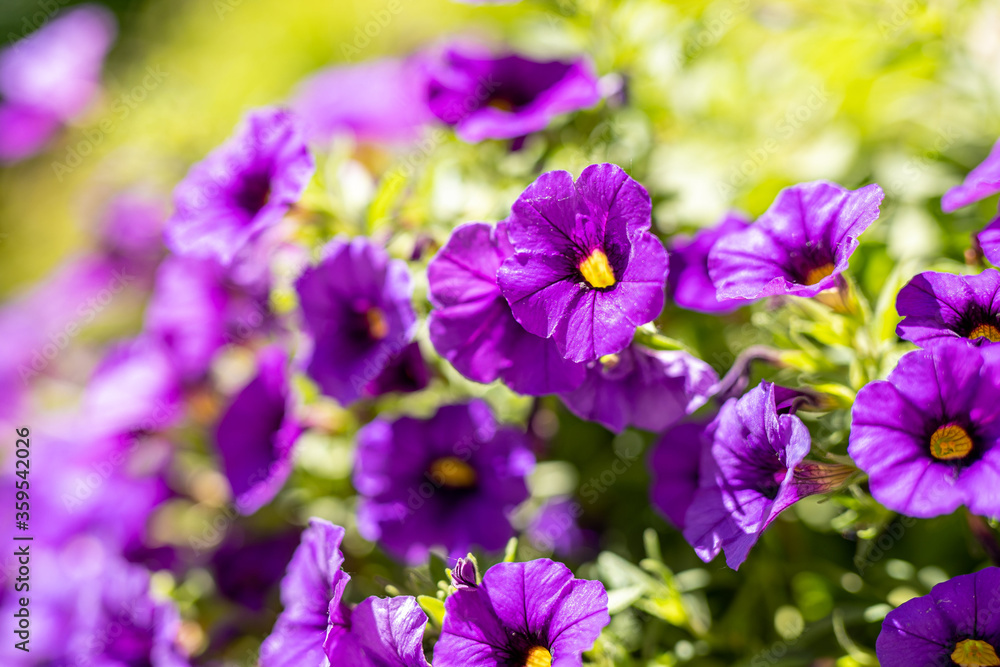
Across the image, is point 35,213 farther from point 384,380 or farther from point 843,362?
point 843,362

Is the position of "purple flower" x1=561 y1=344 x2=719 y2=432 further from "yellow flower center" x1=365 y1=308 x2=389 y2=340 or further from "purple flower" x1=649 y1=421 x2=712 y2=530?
"yellow flower center" x1=365 y1=308 x2=389 y2=340

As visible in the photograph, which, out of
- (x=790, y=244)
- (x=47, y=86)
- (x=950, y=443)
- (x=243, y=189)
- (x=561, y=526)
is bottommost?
(x=561, y=526)

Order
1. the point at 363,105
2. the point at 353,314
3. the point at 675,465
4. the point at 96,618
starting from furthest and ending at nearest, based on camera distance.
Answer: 1. the point at 363,105
2. the point at 96,618
3. the point at 353,314
4. the point at 675,465

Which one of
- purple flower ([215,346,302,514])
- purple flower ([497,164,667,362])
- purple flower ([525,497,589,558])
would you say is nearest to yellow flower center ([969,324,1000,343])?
purple flower ([497,164,667,362])

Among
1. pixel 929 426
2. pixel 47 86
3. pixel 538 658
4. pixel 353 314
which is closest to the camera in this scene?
pixel 929 426

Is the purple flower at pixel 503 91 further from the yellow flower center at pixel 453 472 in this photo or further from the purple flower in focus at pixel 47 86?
the purple flower in focus at pixel 47 86

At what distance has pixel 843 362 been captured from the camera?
1.12 metres

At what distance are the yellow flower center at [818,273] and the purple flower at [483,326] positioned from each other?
32 centimetres

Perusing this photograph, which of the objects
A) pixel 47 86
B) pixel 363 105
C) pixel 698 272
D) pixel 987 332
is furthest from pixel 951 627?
pixel 47 86

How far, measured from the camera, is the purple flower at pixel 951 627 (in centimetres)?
82

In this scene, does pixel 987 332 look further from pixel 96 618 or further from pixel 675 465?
pixel 96 618

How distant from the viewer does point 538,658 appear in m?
0.93

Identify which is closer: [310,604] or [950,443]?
[950,443]

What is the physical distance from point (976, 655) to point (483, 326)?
0.68m
